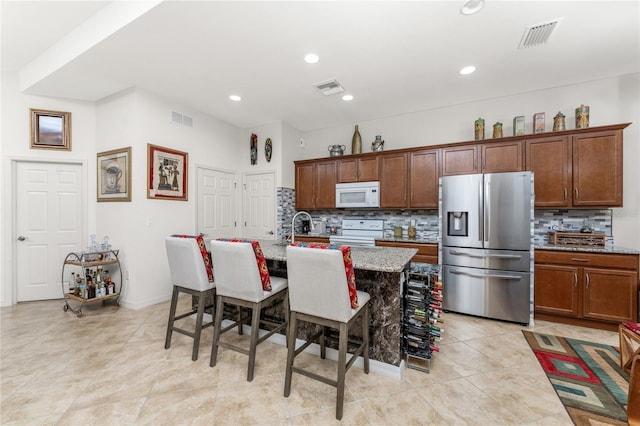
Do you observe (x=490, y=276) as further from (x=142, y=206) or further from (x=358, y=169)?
(x=142, y=206)

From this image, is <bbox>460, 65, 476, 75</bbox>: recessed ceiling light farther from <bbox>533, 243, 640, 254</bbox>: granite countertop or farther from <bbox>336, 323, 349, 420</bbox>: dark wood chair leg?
<bbox>336, 323, 349, 420</bbox>: dark wood chair leg

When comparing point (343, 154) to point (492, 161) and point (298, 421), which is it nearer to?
point (492, 161)

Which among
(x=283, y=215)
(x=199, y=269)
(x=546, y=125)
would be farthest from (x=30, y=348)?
(x=546, y=125)

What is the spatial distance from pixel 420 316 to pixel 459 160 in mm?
2475

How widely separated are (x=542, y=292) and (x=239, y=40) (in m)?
4.12

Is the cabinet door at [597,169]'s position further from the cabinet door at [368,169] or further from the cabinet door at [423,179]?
the cabinet door at [368,169]

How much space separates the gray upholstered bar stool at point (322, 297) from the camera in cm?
163

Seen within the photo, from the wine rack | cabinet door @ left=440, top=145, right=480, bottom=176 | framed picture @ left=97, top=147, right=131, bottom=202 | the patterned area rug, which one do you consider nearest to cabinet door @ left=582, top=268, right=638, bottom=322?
the patterned area rug

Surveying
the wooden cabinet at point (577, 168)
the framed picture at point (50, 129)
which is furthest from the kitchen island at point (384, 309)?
the framed picture at point (50, 129)

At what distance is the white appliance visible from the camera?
4.27m

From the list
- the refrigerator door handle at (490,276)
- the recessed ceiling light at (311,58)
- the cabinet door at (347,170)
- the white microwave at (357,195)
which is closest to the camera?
the recessed ceiling light at (311,58)

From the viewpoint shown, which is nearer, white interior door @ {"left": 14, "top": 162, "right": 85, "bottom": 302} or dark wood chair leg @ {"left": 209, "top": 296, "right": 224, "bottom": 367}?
dark wood chair leg @ {"left": 209, "top": 296, "right": 224, "bottom": 367}

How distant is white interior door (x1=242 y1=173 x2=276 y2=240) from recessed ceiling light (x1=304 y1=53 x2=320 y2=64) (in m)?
2.24

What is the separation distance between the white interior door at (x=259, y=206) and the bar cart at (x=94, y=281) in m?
2.01
